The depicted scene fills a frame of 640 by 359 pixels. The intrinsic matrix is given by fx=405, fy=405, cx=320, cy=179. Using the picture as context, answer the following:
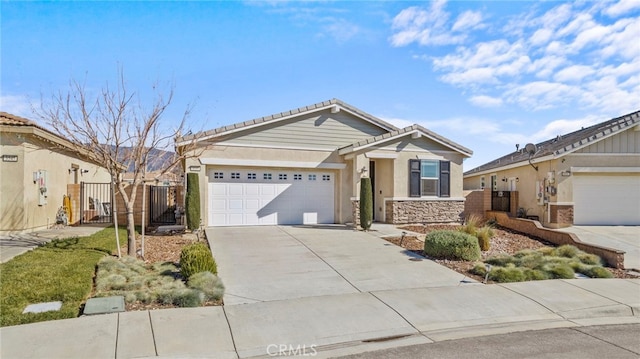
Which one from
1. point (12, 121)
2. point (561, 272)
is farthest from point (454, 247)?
point (12, 121)

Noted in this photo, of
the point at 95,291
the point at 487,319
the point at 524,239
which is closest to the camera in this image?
the point at 487,319

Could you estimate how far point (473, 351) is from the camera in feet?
16.9

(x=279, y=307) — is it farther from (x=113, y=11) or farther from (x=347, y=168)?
(x=347, y=168)

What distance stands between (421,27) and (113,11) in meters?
8.33

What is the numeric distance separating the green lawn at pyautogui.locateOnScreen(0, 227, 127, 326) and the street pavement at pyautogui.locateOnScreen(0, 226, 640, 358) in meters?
0.41

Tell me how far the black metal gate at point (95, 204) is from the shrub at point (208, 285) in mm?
9629

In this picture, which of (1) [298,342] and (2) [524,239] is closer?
(1) [298,342]

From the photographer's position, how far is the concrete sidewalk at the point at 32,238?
32.4 feet

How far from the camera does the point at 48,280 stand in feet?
23.5

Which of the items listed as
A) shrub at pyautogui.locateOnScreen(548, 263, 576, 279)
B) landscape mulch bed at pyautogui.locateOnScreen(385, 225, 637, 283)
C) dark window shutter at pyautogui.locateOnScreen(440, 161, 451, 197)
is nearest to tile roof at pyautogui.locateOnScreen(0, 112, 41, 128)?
landscape mulch bed at pyautogui.locateOnScreen(385, 225, 637, 283)

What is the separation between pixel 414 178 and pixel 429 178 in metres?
0.79

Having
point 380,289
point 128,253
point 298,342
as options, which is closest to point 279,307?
point 298,342

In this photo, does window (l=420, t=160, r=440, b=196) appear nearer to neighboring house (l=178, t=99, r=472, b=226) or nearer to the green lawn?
neighboring house (l=178, t=99, r=472, b=226)

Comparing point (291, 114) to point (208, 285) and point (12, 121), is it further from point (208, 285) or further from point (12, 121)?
point (208, 285)
